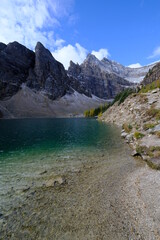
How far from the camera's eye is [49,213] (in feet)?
30.9

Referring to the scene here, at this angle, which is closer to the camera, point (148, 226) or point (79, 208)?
point (148, 226)

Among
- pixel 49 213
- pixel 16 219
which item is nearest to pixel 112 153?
pixel 49 213

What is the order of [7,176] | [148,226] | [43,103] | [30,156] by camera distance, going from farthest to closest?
1. [43,103]
2. [30,156]
3. [7,176]
4. [148,226]

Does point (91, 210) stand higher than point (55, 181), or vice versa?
point (91, 210)

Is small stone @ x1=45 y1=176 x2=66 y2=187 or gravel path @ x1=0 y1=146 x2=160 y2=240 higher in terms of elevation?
gravel path @ x1=0 y1=146 x2=160 y2=240

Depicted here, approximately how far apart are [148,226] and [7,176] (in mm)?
13987

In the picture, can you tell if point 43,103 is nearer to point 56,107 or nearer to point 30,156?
point 56,107

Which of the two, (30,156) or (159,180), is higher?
(159,180)

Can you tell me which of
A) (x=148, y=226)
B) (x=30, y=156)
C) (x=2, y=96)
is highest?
(x=2, y=96)

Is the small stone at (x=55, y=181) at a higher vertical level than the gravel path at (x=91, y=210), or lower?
lower

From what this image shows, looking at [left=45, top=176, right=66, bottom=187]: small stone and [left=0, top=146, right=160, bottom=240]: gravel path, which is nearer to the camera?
[left=0, top=146, right=160, bottom=240]: gravel path

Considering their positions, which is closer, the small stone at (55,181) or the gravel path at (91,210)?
the gravel path at (91,210)

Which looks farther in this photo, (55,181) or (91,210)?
(55,181)

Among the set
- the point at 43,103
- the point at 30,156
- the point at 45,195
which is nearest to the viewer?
the point at 45,195
